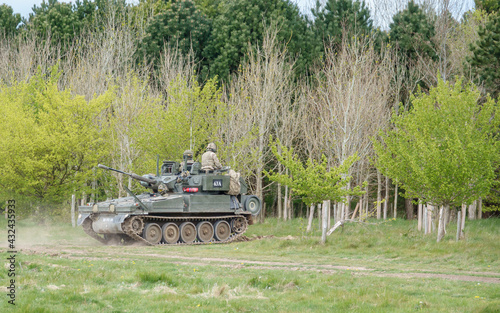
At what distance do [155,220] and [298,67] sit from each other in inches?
781

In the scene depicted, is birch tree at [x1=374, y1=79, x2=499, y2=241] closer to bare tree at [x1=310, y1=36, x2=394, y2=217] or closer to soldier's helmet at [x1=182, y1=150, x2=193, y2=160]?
bare tree at [x1=310, y1=36, x2=394, y2=217]

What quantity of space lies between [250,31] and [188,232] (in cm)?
2238

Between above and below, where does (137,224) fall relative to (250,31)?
below

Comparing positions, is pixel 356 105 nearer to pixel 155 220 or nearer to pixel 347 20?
pixel 155 220

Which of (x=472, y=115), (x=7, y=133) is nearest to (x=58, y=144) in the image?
(x=7, y=133)

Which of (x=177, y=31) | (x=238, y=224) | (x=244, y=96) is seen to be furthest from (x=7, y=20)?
(x=238, y=224)

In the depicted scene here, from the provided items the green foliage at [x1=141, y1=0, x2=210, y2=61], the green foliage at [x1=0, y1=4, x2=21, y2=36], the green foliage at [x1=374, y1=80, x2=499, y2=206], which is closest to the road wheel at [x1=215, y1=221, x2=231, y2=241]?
the green foliage at [x1=374, y1=80, x2=499, y2=206]

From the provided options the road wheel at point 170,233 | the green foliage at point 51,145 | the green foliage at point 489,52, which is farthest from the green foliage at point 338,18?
the road wheel at point 170,233

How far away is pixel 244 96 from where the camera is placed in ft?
114

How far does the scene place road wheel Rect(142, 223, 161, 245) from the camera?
77.8ft

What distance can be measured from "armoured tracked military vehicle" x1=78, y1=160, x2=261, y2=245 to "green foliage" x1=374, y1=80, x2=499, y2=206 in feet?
20.1

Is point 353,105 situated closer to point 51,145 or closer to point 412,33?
point 412,33

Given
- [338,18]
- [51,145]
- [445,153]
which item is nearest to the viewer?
[445,153]

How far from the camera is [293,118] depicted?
116ft
